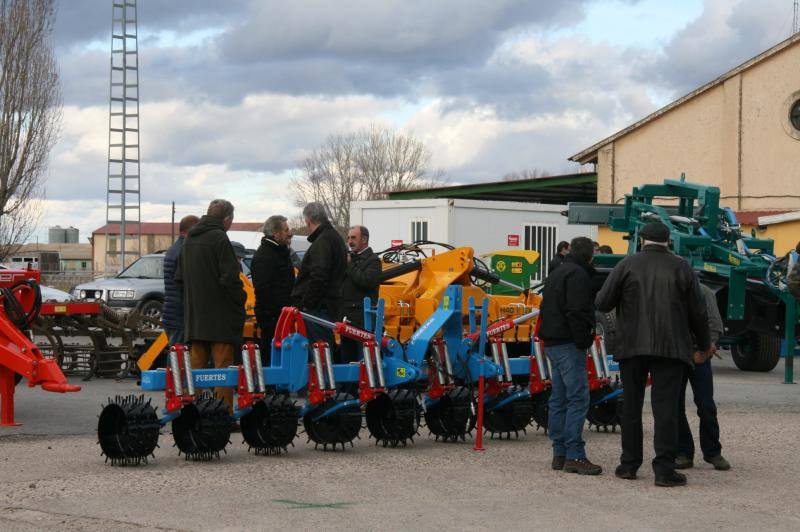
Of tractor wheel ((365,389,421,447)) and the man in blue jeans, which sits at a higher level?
the man in blue jeans

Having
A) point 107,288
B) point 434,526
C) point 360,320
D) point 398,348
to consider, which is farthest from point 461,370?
point 107,288

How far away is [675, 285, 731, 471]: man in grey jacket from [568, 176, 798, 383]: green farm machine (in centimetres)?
727

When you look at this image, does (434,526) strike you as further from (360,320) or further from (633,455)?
(360,320)

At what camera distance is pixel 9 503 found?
24.8 feet

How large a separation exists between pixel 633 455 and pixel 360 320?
13.0ft

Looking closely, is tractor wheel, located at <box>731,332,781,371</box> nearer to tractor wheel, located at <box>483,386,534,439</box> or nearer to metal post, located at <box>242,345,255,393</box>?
tractor wheel, located at <box>483,386,534,439</box>

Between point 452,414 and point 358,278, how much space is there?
75.5 inches

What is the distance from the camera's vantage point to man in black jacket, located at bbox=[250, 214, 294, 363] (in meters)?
11.7

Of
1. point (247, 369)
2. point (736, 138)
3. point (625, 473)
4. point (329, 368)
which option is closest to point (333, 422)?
point (329, 368)

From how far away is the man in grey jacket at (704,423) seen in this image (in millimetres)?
9383

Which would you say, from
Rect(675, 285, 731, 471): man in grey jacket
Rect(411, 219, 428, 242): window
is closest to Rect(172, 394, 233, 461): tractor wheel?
Rect(675, 285, 731, 471): man in grey jacket

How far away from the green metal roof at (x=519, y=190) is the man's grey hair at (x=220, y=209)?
78.1 feet

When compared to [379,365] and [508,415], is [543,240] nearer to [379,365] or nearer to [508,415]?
[508,415]

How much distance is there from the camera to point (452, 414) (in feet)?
35.1
